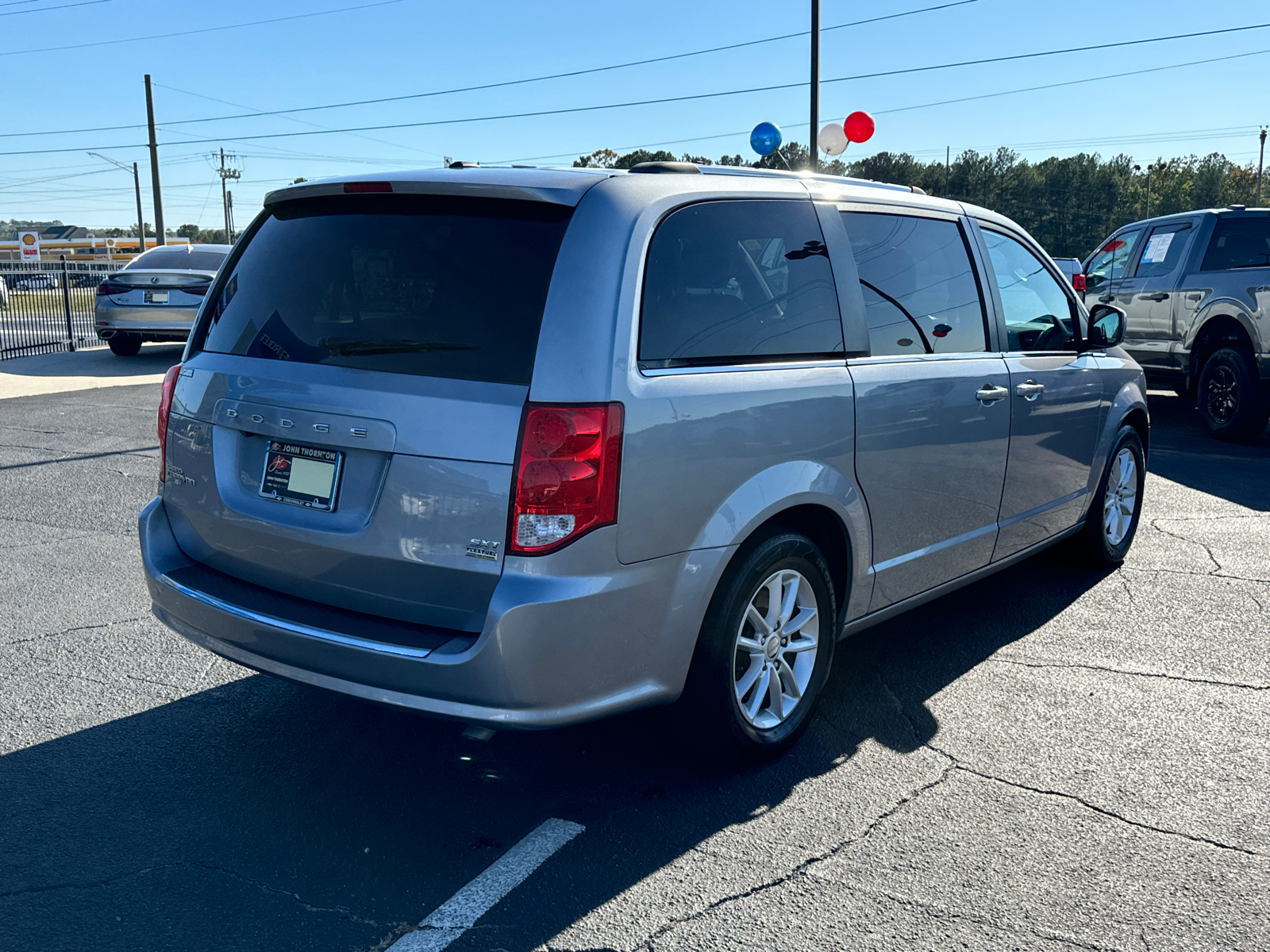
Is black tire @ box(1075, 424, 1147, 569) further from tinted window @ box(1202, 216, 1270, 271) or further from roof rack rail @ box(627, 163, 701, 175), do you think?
tinted window @ box(1202, 216, 1270, 271)

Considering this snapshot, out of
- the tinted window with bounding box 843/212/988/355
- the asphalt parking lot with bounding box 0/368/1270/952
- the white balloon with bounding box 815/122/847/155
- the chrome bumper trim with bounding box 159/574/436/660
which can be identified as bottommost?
the asphalt parking lot with bounding box 0/368/1270/952

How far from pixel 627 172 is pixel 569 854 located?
1979 millimetres

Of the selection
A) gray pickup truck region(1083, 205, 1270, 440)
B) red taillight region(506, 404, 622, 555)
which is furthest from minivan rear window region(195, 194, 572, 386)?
gray pickup truck region(1083, 205, 1270, 440)

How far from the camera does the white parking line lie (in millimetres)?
2652

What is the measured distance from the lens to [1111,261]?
12664mm

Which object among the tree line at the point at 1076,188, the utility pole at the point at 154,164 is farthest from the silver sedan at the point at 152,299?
the tree line at the point at 1076,188

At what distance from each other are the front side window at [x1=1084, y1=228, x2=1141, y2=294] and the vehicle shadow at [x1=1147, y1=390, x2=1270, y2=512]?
1.64 metres

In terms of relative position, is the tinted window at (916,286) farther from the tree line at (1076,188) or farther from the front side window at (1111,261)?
the tree line at (1076,188)

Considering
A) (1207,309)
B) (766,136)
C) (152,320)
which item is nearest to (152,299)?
(152,320)

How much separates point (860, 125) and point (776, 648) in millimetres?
14157

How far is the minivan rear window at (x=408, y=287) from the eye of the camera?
9.84ft

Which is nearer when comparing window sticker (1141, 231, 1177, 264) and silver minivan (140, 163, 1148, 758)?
silver minivan (140, 163, 1148, 758)

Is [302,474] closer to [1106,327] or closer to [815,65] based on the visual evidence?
[1106,327]

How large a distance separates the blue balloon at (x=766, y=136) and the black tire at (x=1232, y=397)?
8125mm
